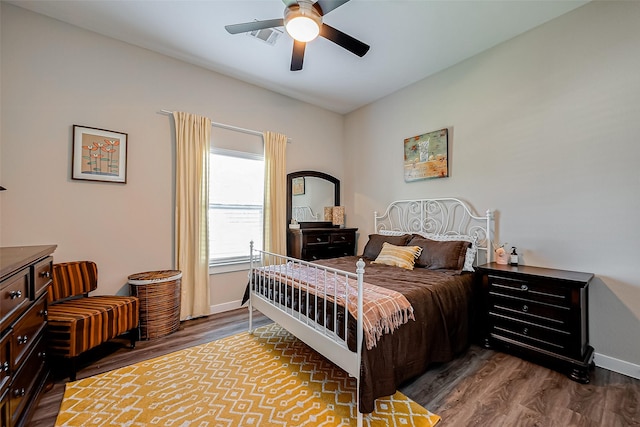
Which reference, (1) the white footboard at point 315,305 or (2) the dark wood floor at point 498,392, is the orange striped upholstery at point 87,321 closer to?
(2) the dark wood floor at point 498,392

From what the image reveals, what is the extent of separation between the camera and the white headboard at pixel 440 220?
3020 millimetres

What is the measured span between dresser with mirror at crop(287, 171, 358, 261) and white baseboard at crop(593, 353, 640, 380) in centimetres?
288

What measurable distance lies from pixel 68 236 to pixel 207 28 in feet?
8.06

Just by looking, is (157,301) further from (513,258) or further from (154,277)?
(513,258)

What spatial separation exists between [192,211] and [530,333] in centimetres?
364

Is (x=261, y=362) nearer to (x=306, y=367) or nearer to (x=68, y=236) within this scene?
(x=306, y=367)

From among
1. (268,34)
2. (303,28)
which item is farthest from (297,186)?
(303,28)

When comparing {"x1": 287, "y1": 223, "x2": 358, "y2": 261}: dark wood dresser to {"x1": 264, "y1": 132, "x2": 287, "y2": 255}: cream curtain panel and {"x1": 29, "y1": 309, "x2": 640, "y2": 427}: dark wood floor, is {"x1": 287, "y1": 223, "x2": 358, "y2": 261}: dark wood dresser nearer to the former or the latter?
{"x1": 264, "y1": 132, "x2": 287, "y2": 255}: cream curtain panel

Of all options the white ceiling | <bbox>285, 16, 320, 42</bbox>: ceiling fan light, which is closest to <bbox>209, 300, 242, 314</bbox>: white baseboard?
the white ceiling

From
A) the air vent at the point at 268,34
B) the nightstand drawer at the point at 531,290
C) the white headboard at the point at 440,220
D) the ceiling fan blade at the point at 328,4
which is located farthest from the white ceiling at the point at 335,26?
the nightstand drawer at the point at 531,290

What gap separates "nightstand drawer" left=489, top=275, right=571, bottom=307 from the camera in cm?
213

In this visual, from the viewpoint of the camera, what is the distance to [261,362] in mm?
2301

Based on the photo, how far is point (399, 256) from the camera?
304 centimetres

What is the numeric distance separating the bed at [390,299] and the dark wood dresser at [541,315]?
0.81 ft
